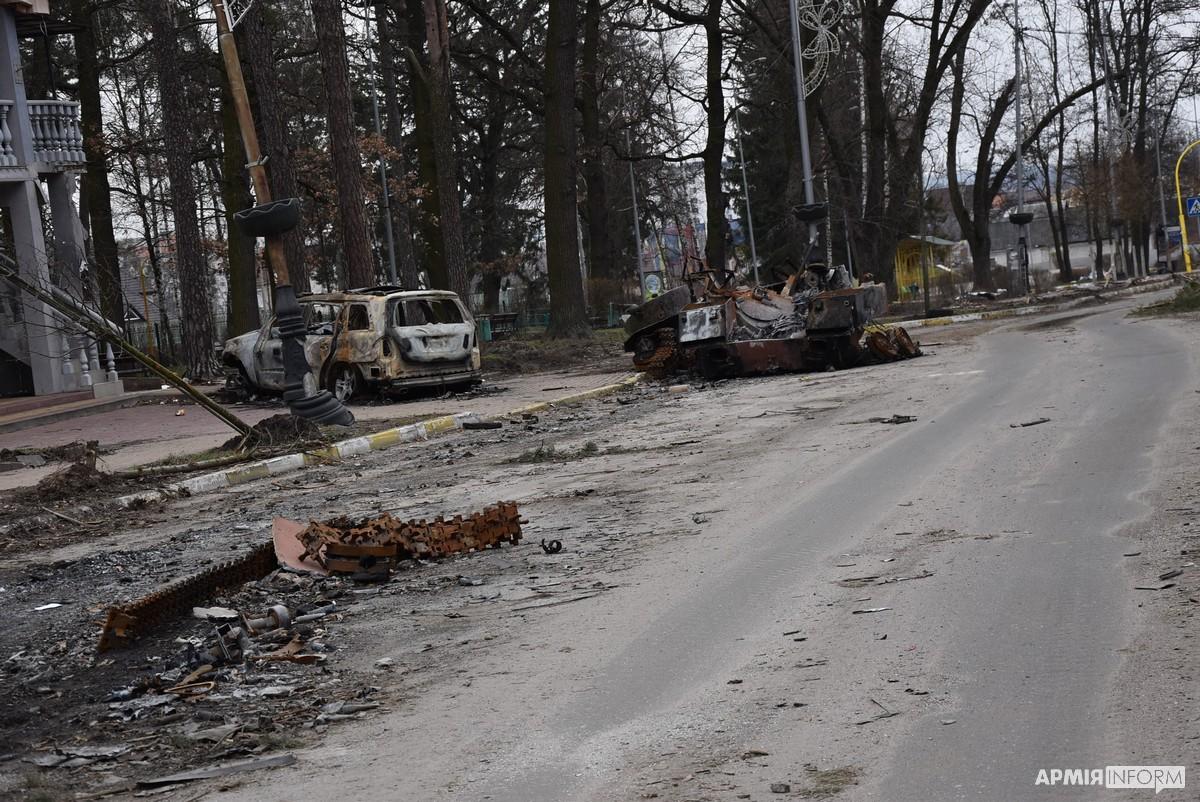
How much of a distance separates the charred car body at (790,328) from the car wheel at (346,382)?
5325 millimetres

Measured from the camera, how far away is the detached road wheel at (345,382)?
21.5 meters

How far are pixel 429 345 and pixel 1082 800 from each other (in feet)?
60.0

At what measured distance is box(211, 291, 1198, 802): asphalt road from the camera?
4.39m

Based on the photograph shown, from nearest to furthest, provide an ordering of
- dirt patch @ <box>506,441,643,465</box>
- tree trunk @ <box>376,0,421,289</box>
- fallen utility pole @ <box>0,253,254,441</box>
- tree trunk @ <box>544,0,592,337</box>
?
dirt patch @ <box>506,441,643,465</box>, fallen utility pole @ <box>0,253,254,441</box>, tree trunk @ <box>544,0,592,337</box>, tree trunk @ <box>376,0,421,289</box>

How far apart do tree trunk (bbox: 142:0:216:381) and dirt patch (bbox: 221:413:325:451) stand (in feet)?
44.4

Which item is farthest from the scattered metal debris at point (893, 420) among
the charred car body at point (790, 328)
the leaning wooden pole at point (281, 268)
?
the charred car body at point (790, 328)

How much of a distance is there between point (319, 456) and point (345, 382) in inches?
282

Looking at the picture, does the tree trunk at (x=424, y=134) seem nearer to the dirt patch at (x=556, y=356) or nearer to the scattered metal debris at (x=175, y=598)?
the dirt patch at (x=556, y=356)

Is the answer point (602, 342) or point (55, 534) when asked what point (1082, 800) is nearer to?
point (55, 534)

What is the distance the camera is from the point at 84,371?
25.3 m

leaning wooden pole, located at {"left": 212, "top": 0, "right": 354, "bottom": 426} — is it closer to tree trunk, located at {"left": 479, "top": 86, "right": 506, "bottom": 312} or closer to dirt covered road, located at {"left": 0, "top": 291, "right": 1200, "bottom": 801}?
dirt covered road, located at {"left": 0, "top": 291, "right": 1200, "bottom": 801}

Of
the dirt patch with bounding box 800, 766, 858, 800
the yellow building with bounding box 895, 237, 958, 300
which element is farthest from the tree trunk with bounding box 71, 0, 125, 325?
the yellow building with bounding box 895, 237, 958, 300

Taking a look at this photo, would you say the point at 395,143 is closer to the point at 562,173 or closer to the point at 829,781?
the point at 562,173

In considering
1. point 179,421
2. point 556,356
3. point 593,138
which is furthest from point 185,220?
point 593,138
